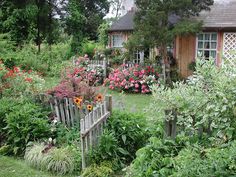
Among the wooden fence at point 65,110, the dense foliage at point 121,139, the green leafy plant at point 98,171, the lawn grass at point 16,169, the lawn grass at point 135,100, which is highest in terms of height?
the wooden fence at point 65,110

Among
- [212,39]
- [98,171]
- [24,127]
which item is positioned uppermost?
[212,39]

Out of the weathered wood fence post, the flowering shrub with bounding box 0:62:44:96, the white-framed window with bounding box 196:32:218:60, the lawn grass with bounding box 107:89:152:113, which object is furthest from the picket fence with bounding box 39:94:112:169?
the white-framed window with bounding box 196:32:218:60

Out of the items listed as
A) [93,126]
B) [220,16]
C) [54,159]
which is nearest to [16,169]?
[54,159]

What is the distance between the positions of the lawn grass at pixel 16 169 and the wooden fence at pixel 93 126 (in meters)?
0.76

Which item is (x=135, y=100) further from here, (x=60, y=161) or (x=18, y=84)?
(x=60, y=161)

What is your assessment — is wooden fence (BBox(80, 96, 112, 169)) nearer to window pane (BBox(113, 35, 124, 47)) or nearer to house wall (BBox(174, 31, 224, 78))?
house wall (BBox(174, 31, 224, 78))

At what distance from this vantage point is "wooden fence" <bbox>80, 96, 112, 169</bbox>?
16.2 feet

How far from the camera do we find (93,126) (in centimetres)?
512

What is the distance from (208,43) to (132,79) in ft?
13.5

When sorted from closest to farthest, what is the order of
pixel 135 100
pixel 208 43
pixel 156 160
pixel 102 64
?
pixel 156 160
pixel 135 100
pixel 208 43
pixel 102 64

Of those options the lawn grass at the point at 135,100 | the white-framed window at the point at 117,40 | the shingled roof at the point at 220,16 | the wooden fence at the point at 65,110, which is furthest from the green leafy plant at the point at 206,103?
the white-framed window at the point at 117,40

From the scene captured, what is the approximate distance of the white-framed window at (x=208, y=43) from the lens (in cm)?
1368

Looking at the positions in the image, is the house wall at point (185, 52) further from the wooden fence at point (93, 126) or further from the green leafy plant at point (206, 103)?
the green leafy plant at point (206, 103)

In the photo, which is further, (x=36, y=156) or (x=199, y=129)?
(x=36, y=156)
